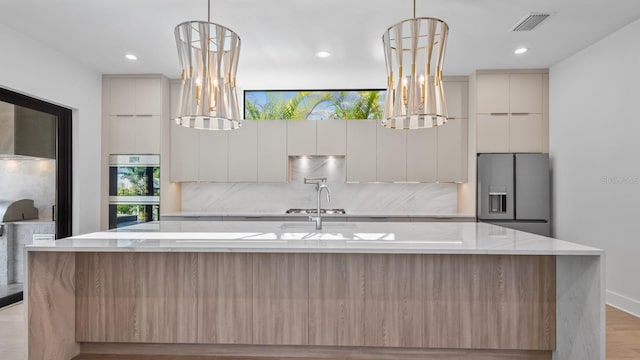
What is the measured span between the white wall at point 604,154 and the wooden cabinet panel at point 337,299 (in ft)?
8.97

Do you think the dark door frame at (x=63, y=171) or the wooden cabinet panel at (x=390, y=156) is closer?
the dark door frame at (x=63, y=171)

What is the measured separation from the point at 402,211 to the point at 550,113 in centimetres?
218

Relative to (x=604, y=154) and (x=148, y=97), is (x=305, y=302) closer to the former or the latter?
(x=604, y=154)

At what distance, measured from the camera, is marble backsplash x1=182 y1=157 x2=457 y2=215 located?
209 inches

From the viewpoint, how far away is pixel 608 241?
3.73 meters

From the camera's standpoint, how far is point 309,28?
3527 mm

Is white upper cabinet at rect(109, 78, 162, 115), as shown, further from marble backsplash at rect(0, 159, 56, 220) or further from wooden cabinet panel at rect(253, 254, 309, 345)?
wooden cabinet panel at rect(253, 254, 309, 345)

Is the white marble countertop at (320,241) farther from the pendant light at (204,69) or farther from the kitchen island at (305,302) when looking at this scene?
the pendant light at (204,69)

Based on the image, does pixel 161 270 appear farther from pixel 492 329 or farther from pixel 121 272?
pixel 492 329

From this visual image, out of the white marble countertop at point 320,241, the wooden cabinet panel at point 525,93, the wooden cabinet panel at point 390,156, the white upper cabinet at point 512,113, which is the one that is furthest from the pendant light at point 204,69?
the wooden cabinet panel at point 525,93

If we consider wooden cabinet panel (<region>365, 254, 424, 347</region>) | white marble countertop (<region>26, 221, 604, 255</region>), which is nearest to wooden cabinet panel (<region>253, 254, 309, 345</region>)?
white marble countertop (<region>26, 221, 604, 255</region>)

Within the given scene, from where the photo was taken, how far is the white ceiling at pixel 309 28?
10.2ft

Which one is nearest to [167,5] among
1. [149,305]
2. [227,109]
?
[227,109]

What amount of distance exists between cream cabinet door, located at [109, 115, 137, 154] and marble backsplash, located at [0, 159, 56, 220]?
0.75 metres
